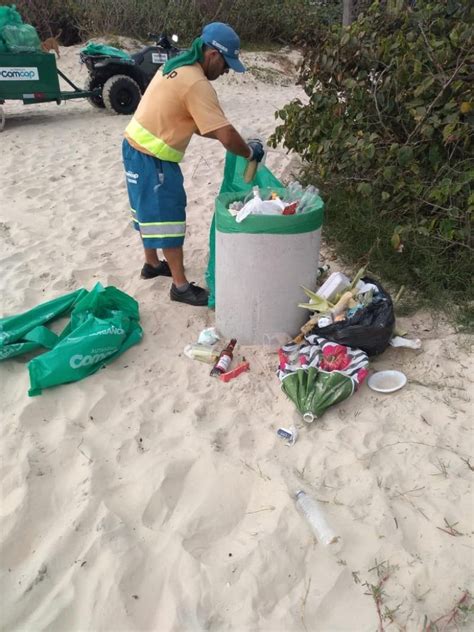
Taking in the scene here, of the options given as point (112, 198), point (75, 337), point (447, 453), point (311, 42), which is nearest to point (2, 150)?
point (112, 198)

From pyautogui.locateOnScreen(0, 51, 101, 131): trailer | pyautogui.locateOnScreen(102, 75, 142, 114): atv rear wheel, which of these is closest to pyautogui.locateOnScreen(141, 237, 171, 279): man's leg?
pyautogui.locateOnScreen(0, 51, 101, 131): trailer

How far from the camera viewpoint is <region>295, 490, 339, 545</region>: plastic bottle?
176cm

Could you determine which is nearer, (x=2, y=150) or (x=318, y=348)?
(x=318, y=348)

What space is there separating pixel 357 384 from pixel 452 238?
48.4 inches

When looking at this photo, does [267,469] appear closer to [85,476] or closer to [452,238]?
[85,476]

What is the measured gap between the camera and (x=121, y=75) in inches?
281

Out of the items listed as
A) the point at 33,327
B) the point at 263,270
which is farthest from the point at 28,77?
the point at 263,270

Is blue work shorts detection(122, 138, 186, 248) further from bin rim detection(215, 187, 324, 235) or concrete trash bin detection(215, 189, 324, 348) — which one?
bin rim detection(215, 187, 324, 235)

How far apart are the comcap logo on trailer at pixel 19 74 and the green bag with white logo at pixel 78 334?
15.3 ft

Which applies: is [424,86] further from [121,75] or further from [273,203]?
[121,75]

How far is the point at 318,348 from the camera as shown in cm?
255

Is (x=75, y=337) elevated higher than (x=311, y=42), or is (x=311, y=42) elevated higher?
(x=311, y=42)

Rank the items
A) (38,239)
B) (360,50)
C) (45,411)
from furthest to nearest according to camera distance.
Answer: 1. (38,239)
2. (360,50)
3. (45,411)

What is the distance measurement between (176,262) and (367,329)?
126 centimetres
